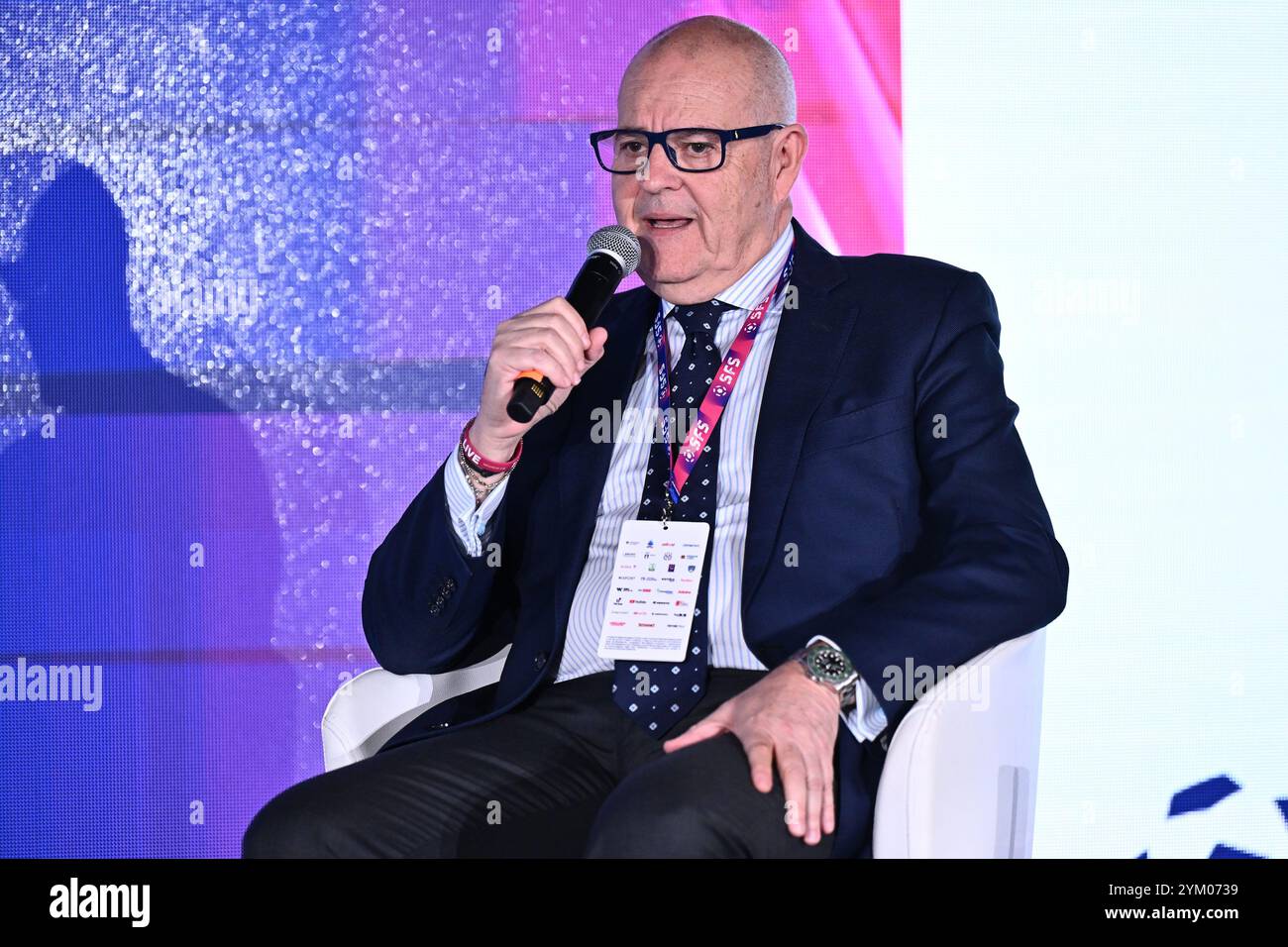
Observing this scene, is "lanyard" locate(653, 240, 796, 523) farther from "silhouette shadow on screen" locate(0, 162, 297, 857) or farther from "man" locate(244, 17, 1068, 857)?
"silhouette shadow on screen" locate(0, 162, 297, 857)

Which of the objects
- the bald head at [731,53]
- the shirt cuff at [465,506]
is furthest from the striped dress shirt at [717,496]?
the bald head at [731,53]

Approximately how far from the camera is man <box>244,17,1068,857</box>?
1.66 m

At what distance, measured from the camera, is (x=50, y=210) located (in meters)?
3.20

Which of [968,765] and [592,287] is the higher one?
[592,287]

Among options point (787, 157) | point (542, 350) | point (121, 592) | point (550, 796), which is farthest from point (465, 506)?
point (121, 592)

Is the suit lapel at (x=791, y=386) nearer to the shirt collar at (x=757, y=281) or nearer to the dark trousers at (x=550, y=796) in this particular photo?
the shirt collar at (x=757, y=281)

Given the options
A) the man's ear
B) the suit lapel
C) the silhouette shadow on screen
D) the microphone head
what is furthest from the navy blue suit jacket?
the silhouette shadow on screen

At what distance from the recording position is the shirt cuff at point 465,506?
1.92 meters

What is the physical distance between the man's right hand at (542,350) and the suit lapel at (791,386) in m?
0.29

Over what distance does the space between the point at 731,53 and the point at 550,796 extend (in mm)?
1144

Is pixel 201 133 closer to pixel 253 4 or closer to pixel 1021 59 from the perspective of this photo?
pixel 253 4

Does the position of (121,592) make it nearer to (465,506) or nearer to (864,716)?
(465,506)

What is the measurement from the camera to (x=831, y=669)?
165 centimetres

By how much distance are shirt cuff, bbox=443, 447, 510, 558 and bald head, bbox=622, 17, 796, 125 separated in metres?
0.69
